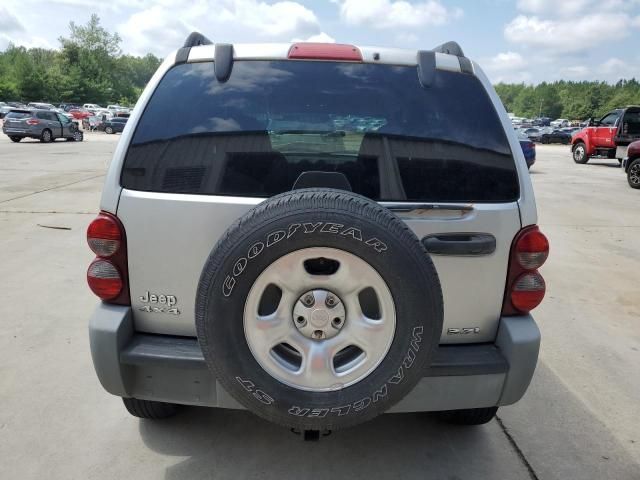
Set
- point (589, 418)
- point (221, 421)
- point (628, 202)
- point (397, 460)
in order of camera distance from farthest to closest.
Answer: point (628, 202) → point (589, 418) → point (221, 421) → point (397, 460)

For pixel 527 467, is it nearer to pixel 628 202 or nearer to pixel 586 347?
pixel 586 347

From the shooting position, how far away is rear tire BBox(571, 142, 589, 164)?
21.7 m

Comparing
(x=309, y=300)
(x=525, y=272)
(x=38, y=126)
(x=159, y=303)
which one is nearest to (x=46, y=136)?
(x=38, y=126)

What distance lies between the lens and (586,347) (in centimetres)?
408

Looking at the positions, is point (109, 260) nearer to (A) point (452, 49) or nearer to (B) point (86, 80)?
(A) point (452, 49)

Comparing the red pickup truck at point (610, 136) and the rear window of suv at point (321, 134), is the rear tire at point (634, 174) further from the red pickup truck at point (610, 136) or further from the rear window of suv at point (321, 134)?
the rear window of suv at point (321, 134)

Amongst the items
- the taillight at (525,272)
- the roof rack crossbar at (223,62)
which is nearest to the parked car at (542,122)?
the taillight at (525,272)

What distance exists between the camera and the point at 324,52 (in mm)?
2439

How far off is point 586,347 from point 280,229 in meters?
3.34

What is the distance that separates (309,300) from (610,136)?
21.6 m

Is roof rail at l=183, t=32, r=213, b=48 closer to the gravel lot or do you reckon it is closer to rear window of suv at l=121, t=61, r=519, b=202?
rear window of suv at l=121, t=61, r=519, b=202

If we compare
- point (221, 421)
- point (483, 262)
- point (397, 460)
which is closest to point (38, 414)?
point (221, 421)

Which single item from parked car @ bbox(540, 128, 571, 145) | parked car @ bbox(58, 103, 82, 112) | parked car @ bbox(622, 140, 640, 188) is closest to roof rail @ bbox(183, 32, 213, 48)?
parked car @ bbox(622, 140, 640, 188)

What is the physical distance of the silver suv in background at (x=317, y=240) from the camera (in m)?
1.87
